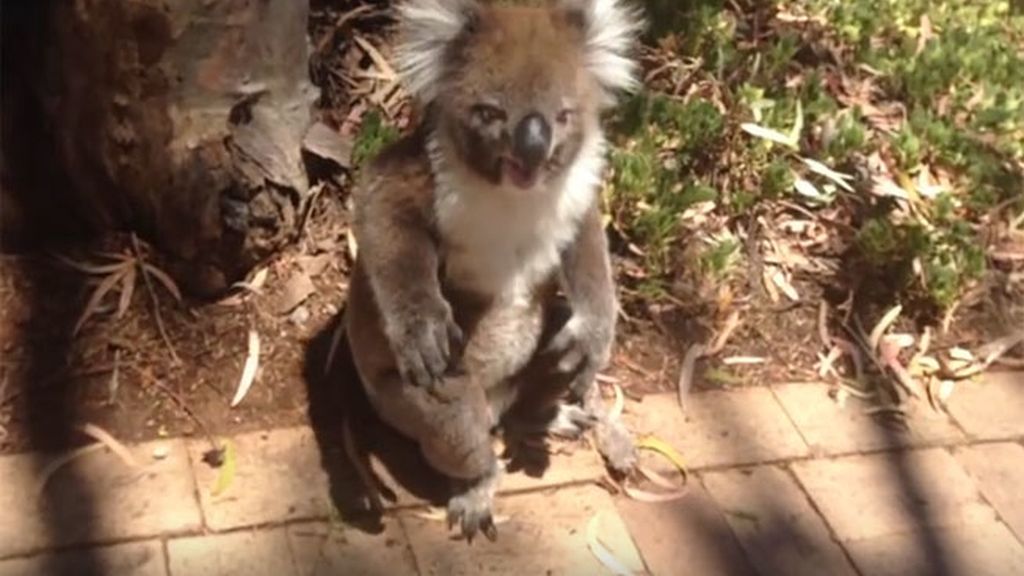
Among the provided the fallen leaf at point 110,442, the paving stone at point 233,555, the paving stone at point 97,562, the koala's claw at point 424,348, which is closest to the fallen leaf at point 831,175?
the koala's claw at point 424,348

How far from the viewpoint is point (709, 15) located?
5.46m

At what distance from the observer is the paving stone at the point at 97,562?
11.9 ft

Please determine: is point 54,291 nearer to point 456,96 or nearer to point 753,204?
point 456,96

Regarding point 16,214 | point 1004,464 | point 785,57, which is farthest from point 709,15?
point 16,214

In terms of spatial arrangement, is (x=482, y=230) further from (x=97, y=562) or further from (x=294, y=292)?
(x=97, y=562)

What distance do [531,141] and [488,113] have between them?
0.15 meters

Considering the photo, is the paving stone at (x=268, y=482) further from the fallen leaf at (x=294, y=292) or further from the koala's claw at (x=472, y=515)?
the fallen leaf at (x=294, y=292)

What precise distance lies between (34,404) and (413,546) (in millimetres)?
1052

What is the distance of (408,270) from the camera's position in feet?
12.0

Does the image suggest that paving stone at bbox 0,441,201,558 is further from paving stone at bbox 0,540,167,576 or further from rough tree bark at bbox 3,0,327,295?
rough tree bark at bbox 3,0,327,295

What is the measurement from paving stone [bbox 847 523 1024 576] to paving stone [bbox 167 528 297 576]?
1.41 m

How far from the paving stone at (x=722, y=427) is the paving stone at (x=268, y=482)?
34.7 inches

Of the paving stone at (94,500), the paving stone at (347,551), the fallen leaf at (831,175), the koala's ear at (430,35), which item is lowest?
the paving stone at (347,551)

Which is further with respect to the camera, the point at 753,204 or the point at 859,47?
the point at 859,47
